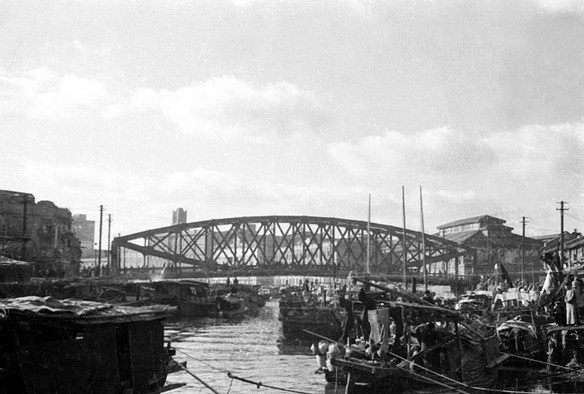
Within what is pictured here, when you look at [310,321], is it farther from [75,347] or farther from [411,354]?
[75,347]

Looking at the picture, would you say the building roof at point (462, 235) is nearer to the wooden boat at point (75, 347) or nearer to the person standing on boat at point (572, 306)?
the person standing on boat at point (572, 306)

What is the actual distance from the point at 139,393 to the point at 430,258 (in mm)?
107947

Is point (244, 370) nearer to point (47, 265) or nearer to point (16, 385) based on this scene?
point (16, 385)

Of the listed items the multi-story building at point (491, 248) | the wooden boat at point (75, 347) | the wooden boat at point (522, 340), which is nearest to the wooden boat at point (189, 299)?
the wooden boat at point (522, 340)

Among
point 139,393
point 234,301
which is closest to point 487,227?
point 234,301

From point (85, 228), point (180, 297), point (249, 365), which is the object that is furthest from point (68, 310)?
point (85, 228)

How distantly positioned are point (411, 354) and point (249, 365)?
1268cm

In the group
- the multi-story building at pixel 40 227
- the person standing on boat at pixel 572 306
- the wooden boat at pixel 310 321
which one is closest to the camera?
the person standing on boat at pixel 572 306

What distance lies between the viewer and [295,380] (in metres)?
25.7

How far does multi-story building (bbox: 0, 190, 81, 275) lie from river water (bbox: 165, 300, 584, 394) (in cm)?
2151

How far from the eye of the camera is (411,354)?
780 inches

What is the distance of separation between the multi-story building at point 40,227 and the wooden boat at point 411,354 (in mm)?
52624

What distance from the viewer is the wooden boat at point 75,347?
39.7 ft

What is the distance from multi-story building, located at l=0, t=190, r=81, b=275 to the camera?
68.9m
